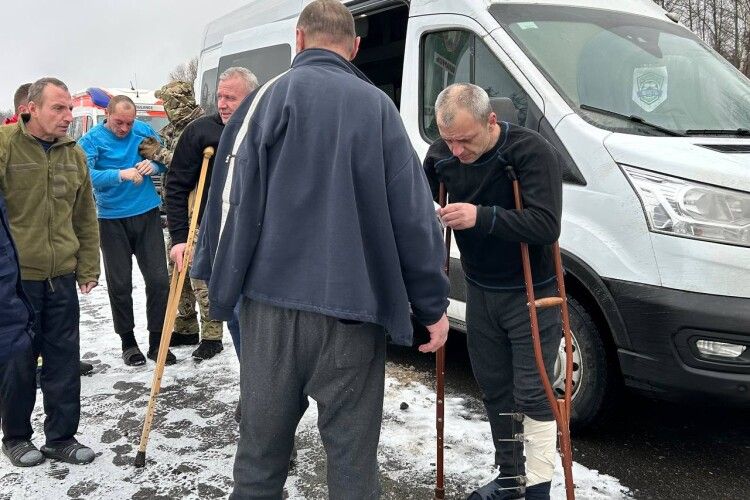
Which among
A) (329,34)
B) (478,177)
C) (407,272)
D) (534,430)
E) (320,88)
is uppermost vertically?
(329,34)

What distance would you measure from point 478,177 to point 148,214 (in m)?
3.23

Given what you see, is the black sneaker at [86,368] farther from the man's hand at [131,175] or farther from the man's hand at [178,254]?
the man's hand at [178,254]

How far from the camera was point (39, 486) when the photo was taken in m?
3.08

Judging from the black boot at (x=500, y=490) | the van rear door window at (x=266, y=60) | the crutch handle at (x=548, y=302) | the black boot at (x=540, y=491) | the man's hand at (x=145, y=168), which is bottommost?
the black boot at (x=500, y=490)

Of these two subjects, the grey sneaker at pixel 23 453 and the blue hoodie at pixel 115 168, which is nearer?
the grey sneaker at pixel 23 453

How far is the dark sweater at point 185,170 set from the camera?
3.83 m

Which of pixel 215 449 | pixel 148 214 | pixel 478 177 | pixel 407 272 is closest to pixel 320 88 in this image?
pixel 407 272

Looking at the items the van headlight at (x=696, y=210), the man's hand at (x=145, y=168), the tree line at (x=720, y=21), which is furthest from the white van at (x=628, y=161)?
the tree line at (x=720, y=21)

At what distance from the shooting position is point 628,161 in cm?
297

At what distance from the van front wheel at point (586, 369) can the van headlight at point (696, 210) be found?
2.15 ft

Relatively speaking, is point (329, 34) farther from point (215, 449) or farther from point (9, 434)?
point (9, 434)

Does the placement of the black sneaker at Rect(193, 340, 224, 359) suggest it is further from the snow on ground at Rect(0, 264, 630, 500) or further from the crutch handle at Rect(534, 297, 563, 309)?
the crutch handle at Rect(534, 297, 563, 309)

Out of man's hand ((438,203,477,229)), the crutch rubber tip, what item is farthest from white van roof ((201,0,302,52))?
the crutch rubber tip

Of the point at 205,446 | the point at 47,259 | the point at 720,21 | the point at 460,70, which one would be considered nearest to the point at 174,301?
the point at 47,259
